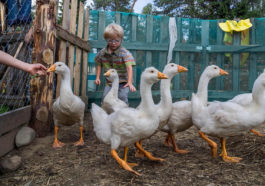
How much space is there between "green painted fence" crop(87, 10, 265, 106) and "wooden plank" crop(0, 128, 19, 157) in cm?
310

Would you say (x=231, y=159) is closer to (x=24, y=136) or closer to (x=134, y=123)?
(x=134, y=123)

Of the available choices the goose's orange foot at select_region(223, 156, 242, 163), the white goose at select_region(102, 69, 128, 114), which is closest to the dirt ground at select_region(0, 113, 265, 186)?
the goose's orange foot at select_region(223, 156, 242, 163)

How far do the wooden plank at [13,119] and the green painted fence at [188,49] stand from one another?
2.65 metres

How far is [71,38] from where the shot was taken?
16.6ft

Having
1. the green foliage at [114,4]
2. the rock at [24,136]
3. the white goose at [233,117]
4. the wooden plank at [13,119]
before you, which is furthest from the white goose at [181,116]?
the green foliage at [114,4]

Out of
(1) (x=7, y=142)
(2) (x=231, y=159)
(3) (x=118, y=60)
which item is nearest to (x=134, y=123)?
(2) (x=231, y=159)

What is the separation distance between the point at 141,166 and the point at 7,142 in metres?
1.98

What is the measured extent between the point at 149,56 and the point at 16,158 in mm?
4499

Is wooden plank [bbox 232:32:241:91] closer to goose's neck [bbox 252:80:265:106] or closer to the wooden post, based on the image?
goose's neck [bbox 252:80:265:106]

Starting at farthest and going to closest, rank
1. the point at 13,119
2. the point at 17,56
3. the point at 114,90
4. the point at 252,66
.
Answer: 1. the point at 252,66
2. the point at 17,56
3. the point at 114,90
4. the point at 13,119

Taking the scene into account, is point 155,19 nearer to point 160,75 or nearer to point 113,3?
point 160,75

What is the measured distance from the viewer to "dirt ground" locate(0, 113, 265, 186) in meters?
2.50

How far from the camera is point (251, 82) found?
6387 millimetres

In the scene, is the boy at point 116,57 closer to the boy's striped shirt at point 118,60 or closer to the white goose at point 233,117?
the boy's striped shirt at point 118,60
